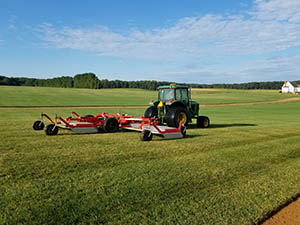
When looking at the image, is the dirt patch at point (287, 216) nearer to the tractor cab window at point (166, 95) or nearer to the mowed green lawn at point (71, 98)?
the tractor cab window at point (166, 95)

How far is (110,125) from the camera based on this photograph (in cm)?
1057

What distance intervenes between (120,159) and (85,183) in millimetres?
1671

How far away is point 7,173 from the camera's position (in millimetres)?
5176

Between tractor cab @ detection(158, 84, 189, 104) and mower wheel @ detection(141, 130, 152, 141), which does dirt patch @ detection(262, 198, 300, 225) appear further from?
tractor cab @ detection(158, 84, 189, 104)

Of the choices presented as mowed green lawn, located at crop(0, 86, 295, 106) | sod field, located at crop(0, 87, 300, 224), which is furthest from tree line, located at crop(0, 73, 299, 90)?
sod field, located at crop(0, 87, 300, 224)

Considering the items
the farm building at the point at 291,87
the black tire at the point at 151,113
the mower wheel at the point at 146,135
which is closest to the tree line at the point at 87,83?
the farm building at the point at 291,87

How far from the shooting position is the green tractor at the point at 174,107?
11969 millimetres

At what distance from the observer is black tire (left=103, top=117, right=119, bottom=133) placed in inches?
412

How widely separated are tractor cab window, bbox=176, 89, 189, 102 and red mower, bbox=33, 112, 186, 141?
292 centimetres

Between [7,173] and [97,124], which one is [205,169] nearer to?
[7,173]

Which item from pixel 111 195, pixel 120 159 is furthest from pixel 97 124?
pixel 111 195

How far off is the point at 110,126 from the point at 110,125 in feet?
0.13

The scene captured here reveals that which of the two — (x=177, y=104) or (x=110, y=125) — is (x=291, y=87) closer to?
(x=177, y=104)

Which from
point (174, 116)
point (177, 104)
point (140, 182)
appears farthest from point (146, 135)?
point (177, 104)
